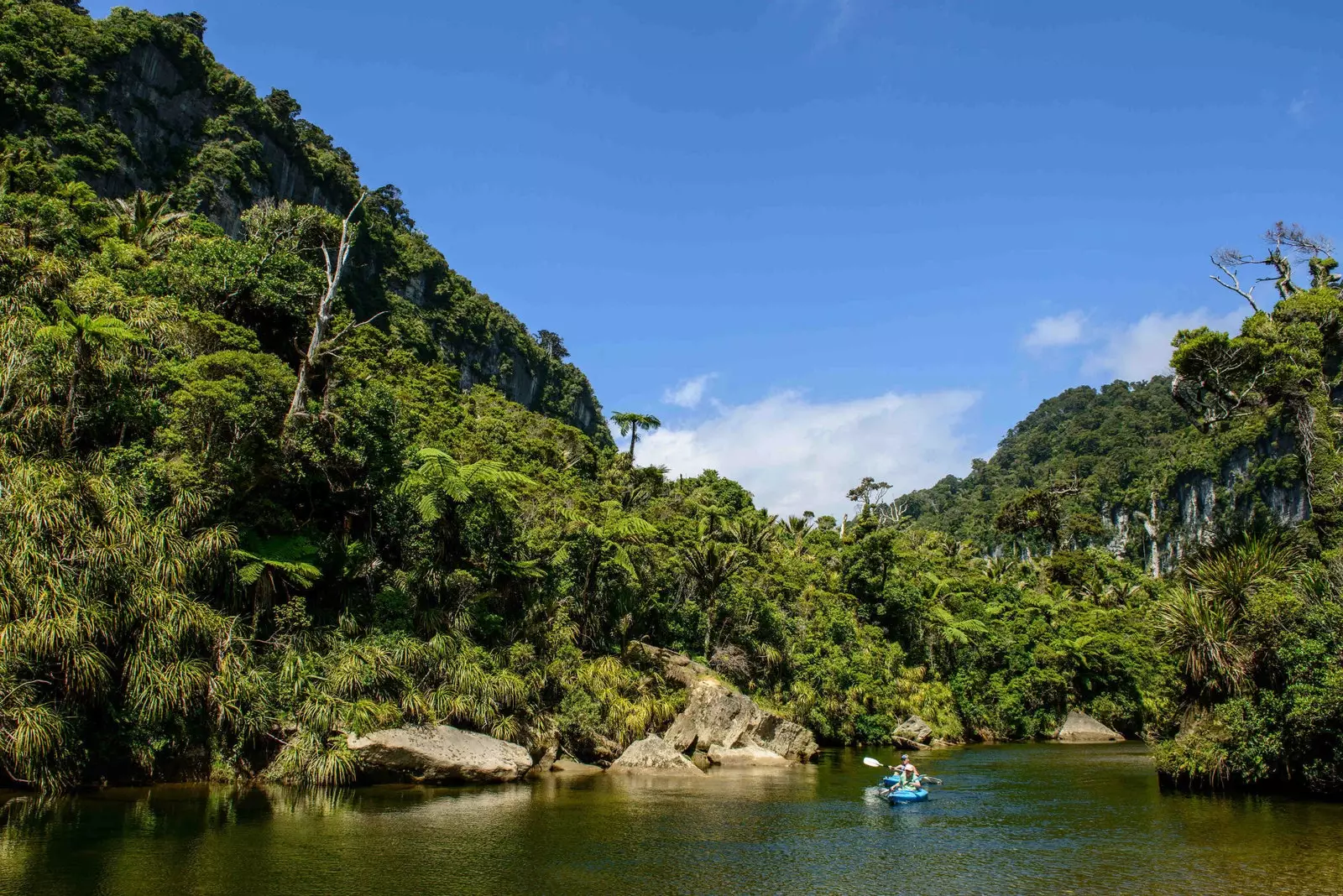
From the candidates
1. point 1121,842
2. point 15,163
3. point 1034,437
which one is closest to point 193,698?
point 1121,842

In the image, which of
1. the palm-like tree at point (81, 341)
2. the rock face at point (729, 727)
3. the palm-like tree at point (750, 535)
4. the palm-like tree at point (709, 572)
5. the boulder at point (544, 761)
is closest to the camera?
the palm-like tree at point (81, 341)

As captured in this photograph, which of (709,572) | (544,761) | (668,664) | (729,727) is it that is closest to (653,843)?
(544,761)

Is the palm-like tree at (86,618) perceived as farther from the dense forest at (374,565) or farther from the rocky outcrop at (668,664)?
the rocky outcrop at (668,664)

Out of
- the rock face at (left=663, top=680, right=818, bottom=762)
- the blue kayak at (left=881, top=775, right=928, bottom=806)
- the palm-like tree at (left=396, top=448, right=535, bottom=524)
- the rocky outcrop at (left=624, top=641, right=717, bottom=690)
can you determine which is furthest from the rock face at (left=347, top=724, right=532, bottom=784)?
the blue kayak at (left=881, top=775, right=928, bottom=806)

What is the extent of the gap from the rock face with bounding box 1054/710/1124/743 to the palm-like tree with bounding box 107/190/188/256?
51203 millimetres

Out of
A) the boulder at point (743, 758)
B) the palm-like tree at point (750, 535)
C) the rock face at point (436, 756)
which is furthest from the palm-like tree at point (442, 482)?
the palm-like tree at point (750, 535)

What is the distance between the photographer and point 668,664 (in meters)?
34.5

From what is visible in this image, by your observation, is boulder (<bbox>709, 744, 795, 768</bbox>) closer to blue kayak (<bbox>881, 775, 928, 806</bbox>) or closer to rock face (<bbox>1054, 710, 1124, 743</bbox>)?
blue kayak (<bbox>881, 775, 928, 806</bbox>)

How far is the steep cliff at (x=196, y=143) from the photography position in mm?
48781

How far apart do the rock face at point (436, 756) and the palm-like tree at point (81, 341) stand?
10.9m

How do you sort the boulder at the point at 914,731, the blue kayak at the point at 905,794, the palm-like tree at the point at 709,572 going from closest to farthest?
the blue kayak at the point at 905,794 → the palm-like tree at the point at 709,572 → the boulder at the point at 914,731

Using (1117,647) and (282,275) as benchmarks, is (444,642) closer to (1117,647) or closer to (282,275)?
(282,275)

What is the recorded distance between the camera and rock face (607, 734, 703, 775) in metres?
28.2

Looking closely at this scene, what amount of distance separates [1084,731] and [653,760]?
1200 inches
